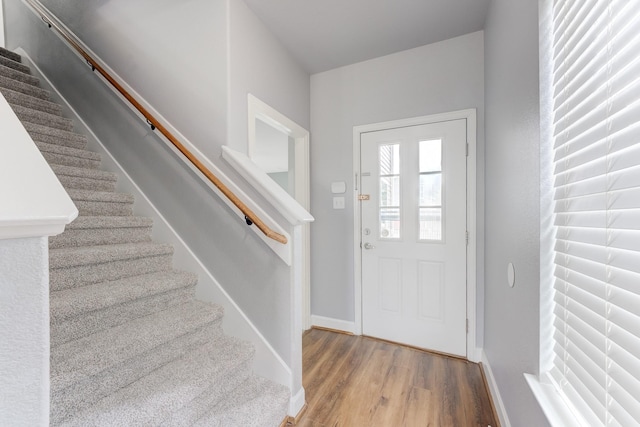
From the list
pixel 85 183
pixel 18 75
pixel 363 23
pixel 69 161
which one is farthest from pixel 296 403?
pixel 18 75

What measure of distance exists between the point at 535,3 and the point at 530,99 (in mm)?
360

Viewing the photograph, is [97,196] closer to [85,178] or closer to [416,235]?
[85,178]

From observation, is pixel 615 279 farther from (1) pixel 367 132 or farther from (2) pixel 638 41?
(1) pixel 367 132

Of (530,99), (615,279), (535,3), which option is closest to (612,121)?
(615,279)

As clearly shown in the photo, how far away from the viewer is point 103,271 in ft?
5.16

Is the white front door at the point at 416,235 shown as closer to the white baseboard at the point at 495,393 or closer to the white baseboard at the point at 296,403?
the white baseboard at the point at 495,393

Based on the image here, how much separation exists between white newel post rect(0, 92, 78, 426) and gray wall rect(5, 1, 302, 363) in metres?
1.11

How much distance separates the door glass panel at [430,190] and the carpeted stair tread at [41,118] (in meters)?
3.14

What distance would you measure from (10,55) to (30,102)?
943mm

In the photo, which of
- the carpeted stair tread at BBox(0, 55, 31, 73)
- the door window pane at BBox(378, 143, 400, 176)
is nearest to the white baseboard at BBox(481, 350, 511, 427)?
the door window pane at BBox(378, 143, 400, 176)

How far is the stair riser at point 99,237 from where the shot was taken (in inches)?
62.9

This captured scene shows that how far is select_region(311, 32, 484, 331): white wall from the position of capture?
7.07 ft

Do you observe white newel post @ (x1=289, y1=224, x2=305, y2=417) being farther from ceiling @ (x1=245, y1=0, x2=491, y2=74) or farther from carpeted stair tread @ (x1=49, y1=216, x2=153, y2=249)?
ceiling @ (x1=245, y1=0, x2=491, y2=74)

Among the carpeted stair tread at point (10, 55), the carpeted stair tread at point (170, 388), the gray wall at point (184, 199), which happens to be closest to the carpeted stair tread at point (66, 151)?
the gray wall at point (184, 199)
